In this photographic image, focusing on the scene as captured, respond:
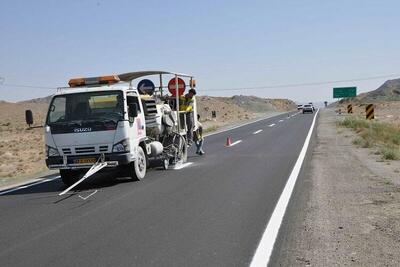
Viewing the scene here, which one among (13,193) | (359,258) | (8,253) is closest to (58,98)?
(13,193)

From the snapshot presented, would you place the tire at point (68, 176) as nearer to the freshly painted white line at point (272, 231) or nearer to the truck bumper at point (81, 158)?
the truck bumper at point (81, 158)

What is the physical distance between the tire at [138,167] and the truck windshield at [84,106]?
4.01 feet

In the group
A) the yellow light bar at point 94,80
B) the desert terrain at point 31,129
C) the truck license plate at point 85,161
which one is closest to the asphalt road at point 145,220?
the truck license plate at point 85,161

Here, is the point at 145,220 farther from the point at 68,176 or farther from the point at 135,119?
the point at 68,176

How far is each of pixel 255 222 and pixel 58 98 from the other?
22.2 ft

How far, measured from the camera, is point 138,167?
1313 centimetres

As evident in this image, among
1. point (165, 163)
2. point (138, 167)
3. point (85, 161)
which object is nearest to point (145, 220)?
point (85, 161)

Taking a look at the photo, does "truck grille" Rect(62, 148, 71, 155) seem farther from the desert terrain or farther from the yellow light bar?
the desert terrain

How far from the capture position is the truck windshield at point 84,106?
1264 centimetres

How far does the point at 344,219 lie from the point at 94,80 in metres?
7.65

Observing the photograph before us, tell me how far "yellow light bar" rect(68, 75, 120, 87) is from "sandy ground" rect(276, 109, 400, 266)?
507cm

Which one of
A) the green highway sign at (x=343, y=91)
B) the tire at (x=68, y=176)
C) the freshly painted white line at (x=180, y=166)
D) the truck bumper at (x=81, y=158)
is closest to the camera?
the truck bumper at (x=81, y=158)

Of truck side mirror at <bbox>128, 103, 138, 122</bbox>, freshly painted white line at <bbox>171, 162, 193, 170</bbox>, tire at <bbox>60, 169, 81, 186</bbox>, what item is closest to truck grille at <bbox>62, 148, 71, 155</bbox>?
tire at <bbox>60, 169, 81, 186</bbox>

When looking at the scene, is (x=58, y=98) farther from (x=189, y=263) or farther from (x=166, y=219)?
(x=189, y=263)
